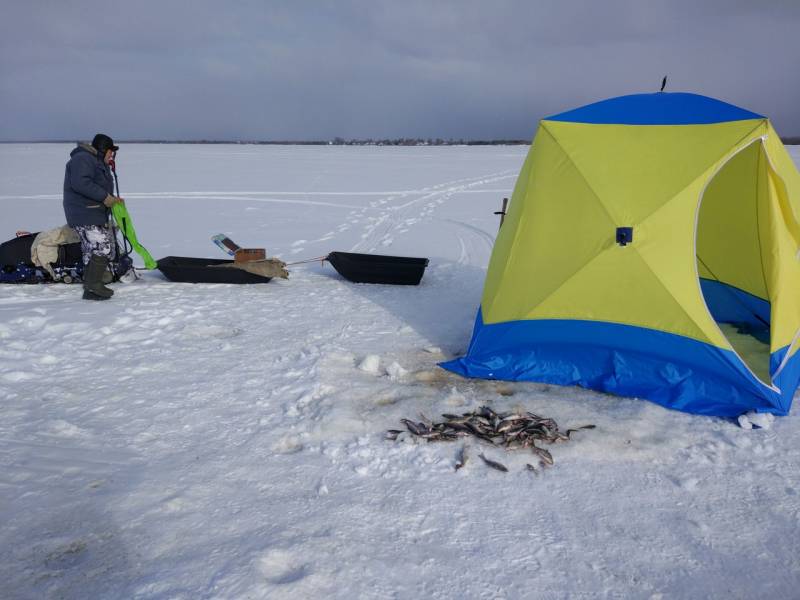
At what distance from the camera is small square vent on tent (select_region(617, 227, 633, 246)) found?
12.7ft

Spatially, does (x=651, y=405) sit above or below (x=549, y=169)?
below

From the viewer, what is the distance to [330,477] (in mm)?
3053

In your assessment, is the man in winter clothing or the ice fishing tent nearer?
the ice fishing tent

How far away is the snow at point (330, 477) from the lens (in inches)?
94.6

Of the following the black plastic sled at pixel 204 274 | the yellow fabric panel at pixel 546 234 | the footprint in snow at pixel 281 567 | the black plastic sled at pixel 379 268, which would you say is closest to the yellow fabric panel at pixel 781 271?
the yellow fabric panel at pixel 546 234

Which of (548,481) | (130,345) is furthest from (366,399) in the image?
(130,345)

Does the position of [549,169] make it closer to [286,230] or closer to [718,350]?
[718,350]

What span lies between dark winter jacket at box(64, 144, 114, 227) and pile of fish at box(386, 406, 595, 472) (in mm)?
4539

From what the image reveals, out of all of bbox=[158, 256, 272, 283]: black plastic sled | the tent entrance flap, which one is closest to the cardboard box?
bbox=[158, 256, 272, 283]: black plastic sled

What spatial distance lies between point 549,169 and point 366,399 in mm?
2169

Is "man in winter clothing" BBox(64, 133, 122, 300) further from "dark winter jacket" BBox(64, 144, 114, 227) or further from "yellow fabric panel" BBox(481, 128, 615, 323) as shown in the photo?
"yellow fabric panel" BBox(481, 128, 615, 323)

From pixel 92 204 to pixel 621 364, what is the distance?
557 centimetres

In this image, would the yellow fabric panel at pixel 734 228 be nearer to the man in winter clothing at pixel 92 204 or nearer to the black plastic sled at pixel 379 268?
the black plastic sled at pixel 379 268

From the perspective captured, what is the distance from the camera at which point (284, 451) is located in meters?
3.32
